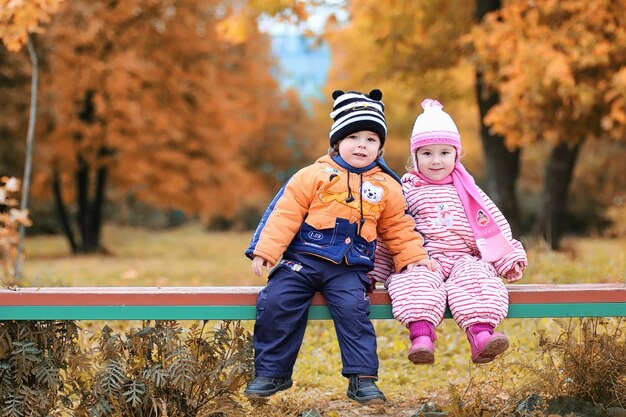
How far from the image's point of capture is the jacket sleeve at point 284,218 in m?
3.93

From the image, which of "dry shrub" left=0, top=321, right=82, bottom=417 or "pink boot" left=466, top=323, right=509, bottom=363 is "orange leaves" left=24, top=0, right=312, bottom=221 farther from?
"pink boot" left=466, top=323, right=509, bottom=363

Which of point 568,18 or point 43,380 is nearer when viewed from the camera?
point 43,380

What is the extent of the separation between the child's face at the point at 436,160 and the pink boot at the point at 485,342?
84 cm

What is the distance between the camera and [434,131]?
4312mm

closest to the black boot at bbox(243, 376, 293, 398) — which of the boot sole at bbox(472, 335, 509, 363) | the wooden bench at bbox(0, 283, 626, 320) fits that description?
the wooden bench at bbox(0, 283, 626, 320)

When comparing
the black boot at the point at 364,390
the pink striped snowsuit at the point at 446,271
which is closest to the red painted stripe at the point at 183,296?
the pink striped snowsuit at the point at 446,271

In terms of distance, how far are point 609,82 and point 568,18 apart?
0.98 m

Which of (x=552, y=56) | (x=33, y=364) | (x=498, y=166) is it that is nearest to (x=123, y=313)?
(x=33, y=364)

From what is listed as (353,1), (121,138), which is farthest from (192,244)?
(353,1)

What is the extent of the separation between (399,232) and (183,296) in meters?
1.04

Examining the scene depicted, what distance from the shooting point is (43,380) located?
12.8 ft

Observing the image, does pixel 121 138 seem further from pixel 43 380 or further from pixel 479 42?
pixel 43 380

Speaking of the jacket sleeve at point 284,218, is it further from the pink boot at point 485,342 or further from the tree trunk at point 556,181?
the tree trunk at point 556,181

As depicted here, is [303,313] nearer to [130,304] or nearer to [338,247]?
[338,247]
